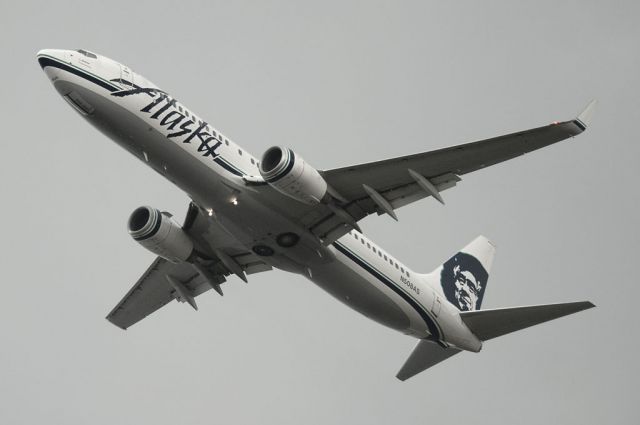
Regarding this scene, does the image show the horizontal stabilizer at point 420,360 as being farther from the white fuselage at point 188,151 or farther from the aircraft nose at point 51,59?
the aircraft nose at point 51,59

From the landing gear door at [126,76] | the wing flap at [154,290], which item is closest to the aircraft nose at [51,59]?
the landing gear door at [126,76]

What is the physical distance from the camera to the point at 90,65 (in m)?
33.6

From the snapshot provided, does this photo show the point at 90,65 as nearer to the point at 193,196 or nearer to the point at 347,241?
the point at 193,196

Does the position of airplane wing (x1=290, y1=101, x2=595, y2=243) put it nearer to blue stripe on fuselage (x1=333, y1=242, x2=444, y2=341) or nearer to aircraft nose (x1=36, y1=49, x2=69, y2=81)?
blue stripe on fuselage (x1=333, y1=242, x2=444, y2=341)

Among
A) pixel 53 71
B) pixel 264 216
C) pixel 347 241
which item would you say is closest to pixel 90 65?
pixel 53 71

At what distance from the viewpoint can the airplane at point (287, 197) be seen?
108 ft

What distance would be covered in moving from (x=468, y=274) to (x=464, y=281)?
874 mm

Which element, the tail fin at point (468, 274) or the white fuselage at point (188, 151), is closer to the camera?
the white fuselage at point (188, 151)

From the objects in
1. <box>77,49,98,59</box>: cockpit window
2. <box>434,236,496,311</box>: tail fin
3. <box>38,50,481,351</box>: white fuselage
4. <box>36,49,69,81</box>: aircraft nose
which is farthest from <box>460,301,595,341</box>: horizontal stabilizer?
<box>36,49,69,81</box>: aircraft nose

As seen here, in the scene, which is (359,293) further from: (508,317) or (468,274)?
(468,274)

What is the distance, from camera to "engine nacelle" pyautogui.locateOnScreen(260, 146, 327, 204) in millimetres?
32406

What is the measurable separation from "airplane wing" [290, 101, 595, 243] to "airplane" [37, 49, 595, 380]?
4 centimetres

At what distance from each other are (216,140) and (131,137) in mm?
2843

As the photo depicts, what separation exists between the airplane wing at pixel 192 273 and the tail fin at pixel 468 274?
26.8 feet
